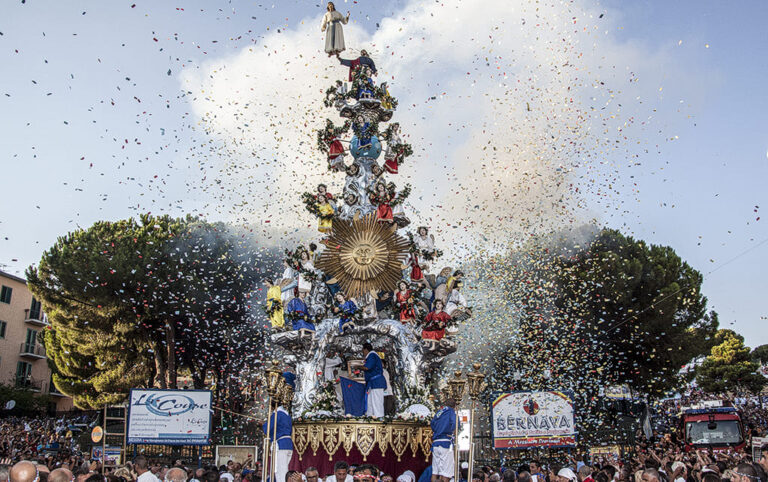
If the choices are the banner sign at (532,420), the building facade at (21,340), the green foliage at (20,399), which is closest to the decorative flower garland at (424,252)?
the banner sign at (532,420)

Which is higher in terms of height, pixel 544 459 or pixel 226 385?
pixel 226 385

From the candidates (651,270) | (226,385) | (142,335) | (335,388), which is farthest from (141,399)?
(651,270)

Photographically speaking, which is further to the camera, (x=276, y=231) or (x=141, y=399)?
(x=276, y=231)

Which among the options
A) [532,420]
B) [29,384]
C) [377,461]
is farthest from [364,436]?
[29,384]

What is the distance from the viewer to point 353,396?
1722 centimetres

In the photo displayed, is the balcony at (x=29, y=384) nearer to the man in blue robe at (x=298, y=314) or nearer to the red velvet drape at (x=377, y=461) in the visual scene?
the man in blue robe at (x=298, y=314)

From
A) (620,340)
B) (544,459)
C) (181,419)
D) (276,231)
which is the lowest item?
(544,459)

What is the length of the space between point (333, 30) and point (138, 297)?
1905cm

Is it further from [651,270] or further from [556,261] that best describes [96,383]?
[651,270]

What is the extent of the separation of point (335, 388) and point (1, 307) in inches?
1570

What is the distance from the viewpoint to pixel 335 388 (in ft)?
58.0

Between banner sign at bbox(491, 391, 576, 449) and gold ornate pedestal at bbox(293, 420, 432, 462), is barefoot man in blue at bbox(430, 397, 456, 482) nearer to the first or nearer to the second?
gold ornate pedestal at bbox(293, 420, 432, 462)

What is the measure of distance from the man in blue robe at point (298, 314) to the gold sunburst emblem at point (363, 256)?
120 centimetres

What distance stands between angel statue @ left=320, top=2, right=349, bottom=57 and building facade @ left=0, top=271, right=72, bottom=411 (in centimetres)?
3726
